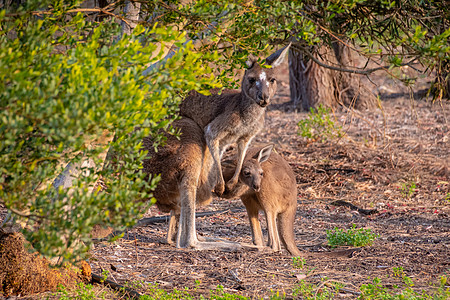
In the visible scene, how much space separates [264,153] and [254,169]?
1.13ft

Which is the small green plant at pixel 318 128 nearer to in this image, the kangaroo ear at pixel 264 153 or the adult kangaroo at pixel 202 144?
the kangaroo ear at pixel 264 153

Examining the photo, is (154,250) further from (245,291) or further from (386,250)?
(386,250)

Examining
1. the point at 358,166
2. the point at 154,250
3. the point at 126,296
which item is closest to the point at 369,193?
the point at 358,166

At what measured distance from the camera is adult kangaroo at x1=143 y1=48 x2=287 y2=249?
17.4 ft

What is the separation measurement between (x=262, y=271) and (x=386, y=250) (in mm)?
1412

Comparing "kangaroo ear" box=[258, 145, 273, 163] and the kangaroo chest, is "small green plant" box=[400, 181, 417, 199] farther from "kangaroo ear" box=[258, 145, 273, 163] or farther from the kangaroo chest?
the kangaroo chest

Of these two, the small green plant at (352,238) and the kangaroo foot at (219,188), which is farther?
the kangaroo foot at (219,188)

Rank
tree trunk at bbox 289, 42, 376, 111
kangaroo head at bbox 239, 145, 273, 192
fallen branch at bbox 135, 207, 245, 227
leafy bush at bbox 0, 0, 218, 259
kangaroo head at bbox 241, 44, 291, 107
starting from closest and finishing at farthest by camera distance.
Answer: leafy bush at bbox 0, 0, 218, 259
kangaroo head at bbox 241, 44, 291, 107
kangaroo head at bbox 239, 145, 273, 192
fallen branch at bbox 135, 207, 245, 227
tree trunk at bbox 289, 42, 376, 111

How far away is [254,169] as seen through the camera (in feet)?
18.0

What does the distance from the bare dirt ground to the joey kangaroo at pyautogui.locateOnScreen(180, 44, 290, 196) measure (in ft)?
3.43

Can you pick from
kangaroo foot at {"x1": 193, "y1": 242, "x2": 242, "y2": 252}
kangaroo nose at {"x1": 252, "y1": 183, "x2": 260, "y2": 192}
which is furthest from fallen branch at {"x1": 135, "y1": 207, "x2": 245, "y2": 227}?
kangaroo nose at {"x1": 252, "y1": 183, "x2": 260, "y2": 192}

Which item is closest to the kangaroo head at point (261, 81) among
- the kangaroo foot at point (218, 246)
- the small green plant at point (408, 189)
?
the kangaroo foot at point (218, 246)

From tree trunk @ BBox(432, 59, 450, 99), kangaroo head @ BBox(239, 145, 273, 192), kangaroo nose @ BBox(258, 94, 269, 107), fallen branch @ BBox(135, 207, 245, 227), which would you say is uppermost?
tree trunk @ BBox(432, 59, 450, 99)

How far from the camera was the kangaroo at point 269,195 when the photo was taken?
5422 mm
